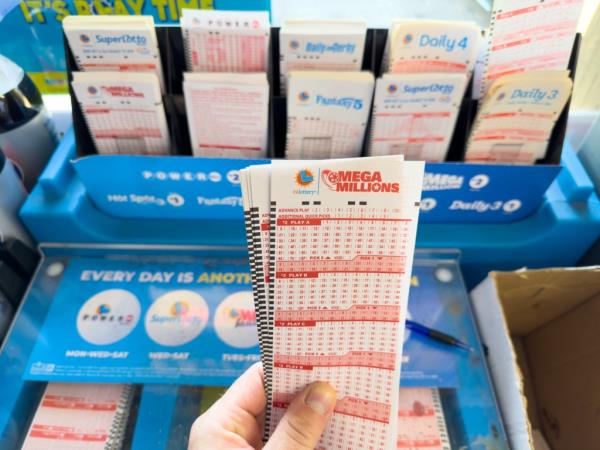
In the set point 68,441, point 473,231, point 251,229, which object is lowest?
point 68,441

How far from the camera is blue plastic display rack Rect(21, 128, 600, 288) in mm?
1010

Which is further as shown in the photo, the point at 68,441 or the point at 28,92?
the point at 28,92

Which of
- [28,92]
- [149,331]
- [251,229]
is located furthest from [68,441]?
[28,92]

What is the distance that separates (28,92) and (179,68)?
356mm

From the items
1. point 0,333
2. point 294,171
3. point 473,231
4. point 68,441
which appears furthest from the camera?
point 473,231

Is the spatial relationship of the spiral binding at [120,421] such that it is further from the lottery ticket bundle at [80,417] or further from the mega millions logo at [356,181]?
the mega millions logo at [356,181]

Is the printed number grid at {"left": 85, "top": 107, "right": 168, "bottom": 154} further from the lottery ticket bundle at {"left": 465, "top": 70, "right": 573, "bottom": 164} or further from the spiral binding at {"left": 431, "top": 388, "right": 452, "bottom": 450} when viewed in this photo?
the spiral binding at {"left": 431, "top": 388, "right": 452, "bottom": 450}

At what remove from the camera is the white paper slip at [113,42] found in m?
0.85

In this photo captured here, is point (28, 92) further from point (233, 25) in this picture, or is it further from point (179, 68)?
point (233, 25)

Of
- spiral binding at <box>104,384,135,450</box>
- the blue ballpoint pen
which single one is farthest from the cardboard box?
spiral binding at <box>104,384,135,450</box>

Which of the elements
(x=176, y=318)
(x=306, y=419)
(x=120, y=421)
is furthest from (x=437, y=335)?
(x=120, y=421)

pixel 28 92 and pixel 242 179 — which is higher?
pixel 28 92

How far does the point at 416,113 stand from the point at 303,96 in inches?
8.8

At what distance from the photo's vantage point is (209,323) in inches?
38.4
